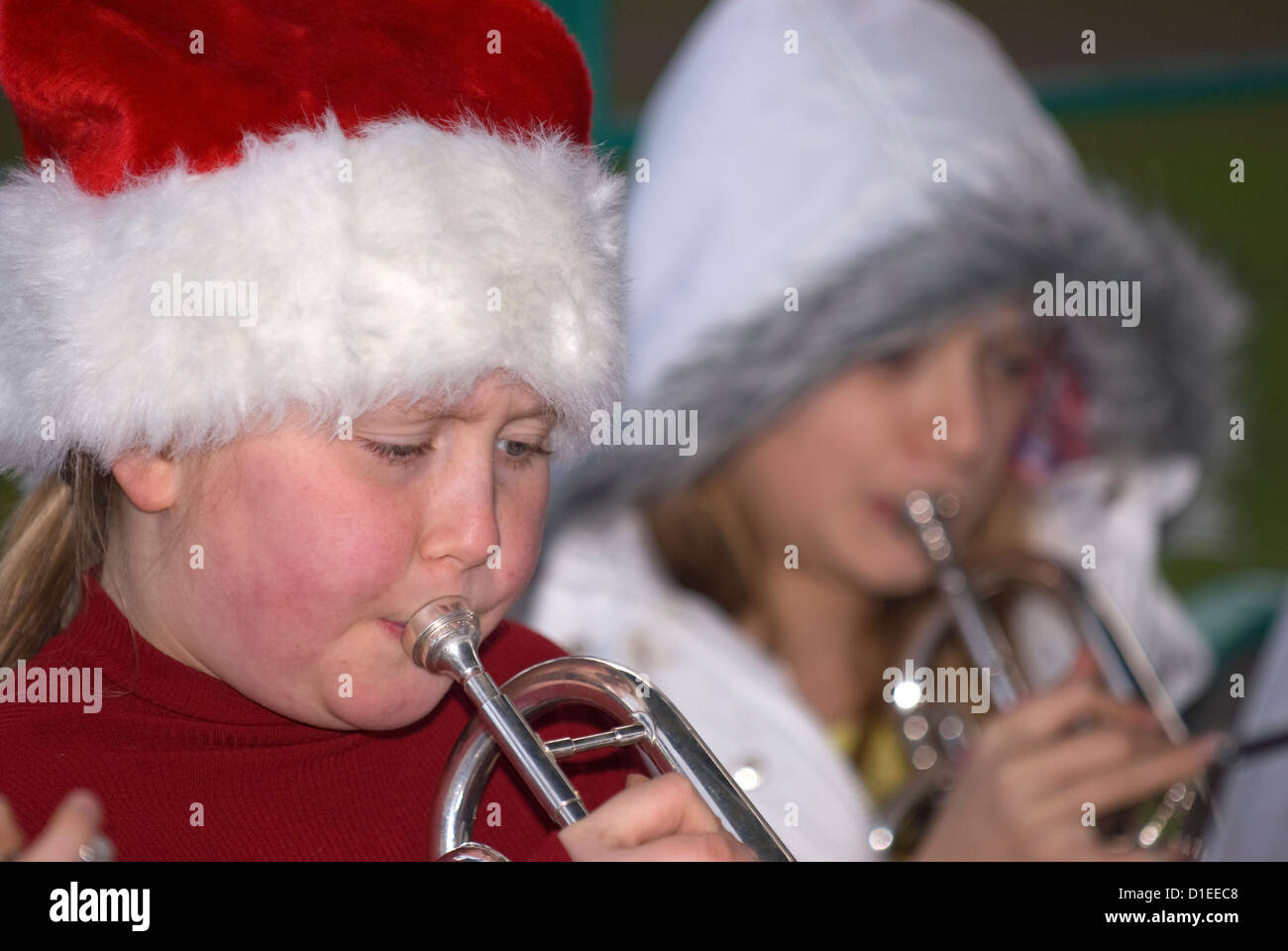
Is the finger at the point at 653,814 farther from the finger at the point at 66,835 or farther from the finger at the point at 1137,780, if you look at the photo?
the finger at the point at 1137,780

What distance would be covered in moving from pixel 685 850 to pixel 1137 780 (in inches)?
38.2

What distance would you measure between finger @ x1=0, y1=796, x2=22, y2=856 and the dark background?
7.48 feet

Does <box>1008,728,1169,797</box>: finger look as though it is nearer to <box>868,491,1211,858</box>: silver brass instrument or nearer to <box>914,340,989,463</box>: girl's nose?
<box>868,491,1211,858</box>: silver brass instrument

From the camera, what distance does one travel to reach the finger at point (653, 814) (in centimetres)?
91

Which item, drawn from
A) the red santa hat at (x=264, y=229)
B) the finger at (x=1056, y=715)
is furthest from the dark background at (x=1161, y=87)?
the red santa hat at (x=264, y=229)

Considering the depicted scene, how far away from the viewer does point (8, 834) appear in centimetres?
85

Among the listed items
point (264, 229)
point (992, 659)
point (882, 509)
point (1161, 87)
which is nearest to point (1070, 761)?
point (992, 659)

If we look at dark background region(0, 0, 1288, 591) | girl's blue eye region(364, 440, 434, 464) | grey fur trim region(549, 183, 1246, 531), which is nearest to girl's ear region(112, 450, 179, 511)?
girl's blue eye region(364, 440, 434, 464)

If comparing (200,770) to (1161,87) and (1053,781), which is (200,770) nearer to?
(1053,781)

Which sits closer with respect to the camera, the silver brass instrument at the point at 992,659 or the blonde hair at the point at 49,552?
the blonde hair at the point at 49,552

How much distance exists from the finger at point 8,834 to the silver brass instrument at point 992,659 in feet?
3.92
